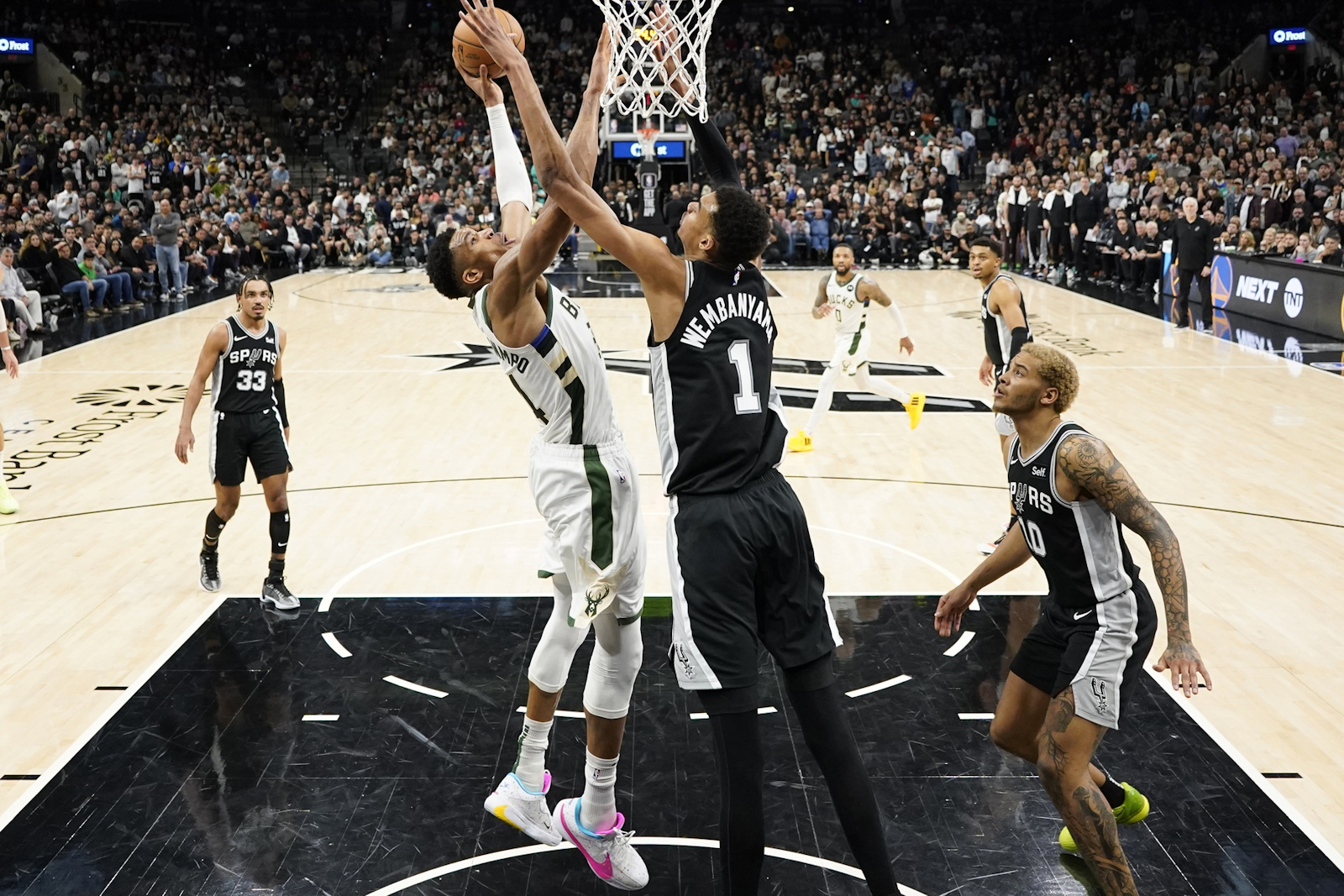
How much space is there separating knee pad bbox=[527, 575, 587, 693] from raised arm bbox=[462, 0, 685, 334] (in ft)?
3.76

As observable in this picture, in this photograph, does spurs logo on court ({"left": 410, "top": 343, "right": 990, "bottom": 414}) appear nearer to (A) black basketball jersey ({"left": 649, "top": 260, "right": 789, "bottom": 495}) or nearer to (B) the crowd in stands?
(B) the crowd in stands

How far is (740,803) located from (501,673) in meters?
2.31

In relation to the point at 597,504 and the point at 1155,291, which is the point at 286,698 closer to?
the point at 597,504

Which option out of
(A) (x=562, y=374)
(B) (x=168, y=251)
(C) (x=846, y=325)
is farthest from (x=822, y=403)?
(B) (x=168, y=251)

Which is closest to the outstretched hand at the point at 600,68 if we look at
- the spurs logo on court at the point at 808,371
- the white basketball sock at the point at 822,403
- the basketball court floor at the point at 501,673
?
the basketball court floor at the point at 501,673

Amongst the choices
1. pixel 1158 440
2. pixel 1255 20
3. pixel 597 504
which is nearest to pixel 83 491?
pixel 597 504

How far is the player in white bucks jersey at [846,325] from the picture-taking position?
918 centimetres

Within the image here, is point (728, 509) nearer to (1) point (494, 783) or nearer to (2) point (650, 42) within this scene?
(1) point (494, 783)

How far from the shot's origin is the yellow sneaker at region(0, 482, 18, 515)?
7.67m

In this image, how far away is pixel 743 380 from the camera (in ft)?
11.0

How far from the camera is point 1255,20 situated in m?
29.4

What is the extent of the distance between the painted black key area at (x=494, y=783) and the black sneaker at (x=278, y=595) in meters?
0.32

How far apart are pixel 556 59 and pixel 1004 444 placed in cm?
2646

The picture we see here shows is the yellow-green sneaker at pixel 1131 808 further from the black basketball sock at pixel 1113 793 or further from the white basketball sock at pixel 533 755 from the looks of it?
the white basketball sock at pixel 533 755
